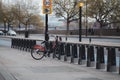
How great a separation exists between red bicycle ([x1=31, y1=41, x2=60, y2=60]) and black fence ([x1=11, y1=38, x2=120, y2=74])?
19.3 inches

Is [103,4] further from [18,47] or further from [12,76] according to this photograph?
[12,76]

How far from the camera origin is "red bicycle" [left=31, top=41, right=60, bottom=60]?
20.4 metres

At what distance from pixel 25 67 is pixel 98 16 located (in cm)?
5670

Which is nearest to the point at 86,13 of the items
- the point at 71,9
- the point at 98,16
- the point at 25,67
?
the point at 98,16

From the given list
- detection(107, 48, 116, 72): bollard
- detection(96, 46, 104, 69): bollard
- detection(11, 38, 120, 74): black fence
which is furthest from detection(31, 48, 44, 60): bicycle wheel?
detection(107, 48, 116, 72): bollard

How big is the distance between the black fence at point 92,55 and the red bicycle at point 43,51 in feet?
1.61

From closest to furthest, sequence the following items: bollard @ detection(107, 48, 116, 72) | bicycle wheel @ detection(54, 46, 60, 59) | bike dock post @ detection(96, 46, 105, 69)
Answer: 1. bollard @ detection(107, 48, 116, 72)
2. bike dock post @ detection(96, 46, 105, 69)
3. bicycle wheel @ detection(54, 46, 60, 59)

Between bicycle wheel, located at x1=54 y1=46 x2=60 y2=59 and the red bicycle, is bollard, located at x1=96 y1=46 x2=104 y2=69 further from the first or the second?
bicycle wheel, located at x1=54 y1=46 x2=60 y2=59

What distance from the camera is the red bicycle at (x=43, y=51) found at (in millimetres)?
20438

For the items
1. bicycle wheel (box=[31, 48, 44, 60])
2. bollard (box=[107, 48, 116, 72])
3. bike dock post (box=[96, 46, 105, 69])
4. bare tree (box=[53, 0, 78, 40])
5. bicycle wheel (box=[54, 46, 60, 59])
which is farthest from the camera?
bare tree (box=[53, 0, 78, 40])

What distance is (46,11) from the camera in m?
24.3

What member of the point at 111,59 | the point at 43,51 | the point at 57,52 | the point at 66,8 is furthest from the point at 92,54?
the point at 66,8

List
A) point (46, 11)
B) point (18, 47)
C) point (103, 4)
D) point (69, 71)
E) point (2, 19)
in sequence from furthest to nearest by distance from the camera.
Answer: point (2, 19)
point (103, 4)
point (18, 47)
point (46, 11)
point (69, 71)

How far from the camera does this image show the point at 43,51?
20.6 meters
